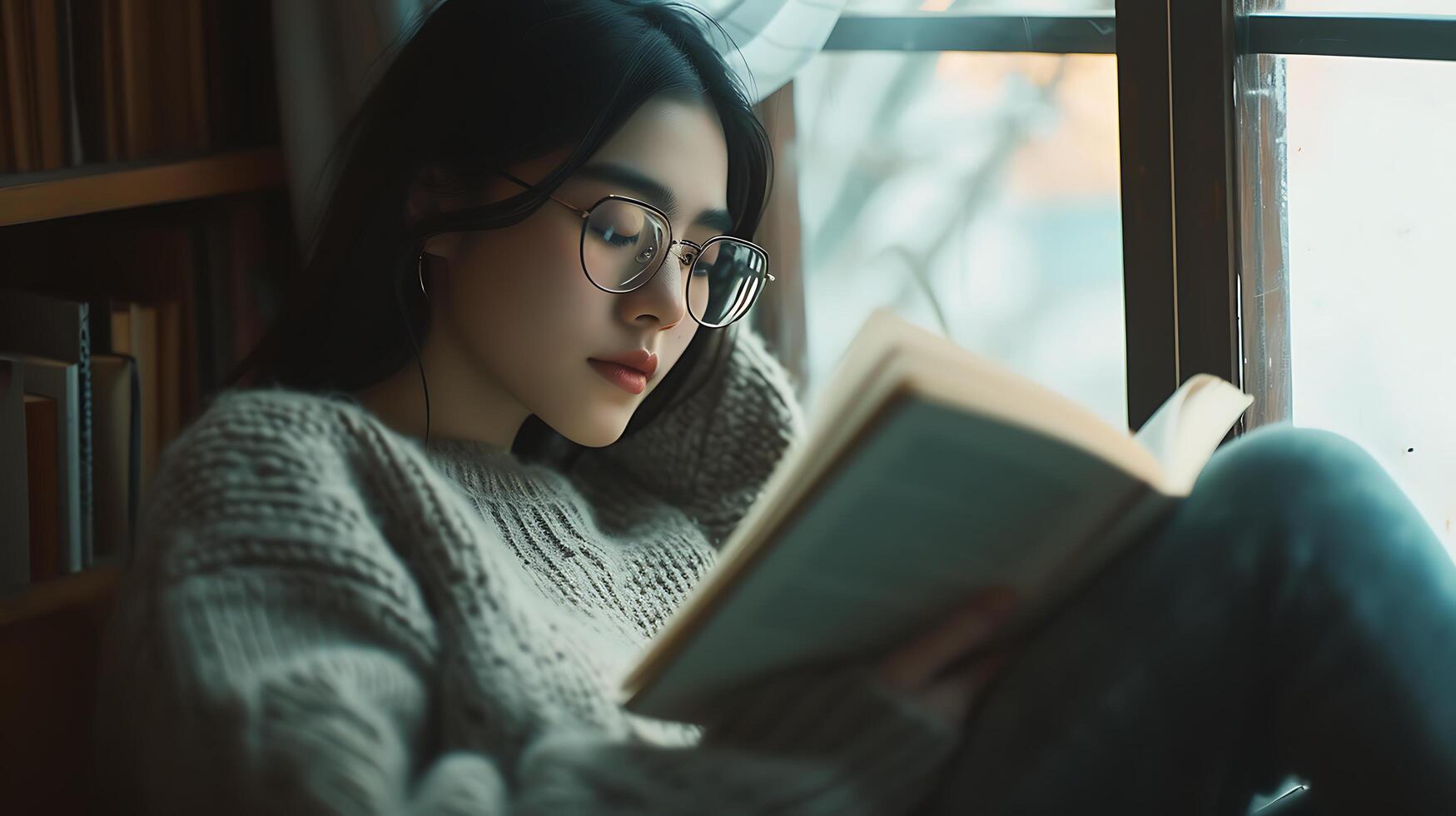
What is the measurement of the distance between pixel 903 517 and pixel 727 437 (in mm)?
527

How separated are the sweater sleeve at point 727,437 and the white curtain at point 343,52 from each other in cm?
35

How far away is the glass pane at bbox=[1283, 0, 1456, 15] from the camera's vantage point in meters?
1.04

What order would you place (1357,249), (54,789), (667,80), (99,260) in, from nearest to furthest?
(667,80) → (1357,249) → (54,789) → (99,260)

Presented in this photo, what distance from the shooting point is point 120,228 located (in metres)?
1.35

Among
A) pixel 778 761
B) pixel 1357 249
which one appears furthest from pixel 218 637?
pixel 1357 249

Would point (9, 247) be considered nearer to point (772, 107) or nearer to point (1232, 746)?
point (772, 107)

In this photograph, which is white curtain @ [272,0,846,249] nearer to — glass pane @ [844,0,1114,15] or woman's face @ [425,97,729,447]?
glass pane @ [844,0,1114,15]

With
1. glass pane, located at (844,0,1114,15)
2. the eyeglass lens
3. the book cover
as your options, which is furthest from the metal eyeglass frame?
the book cover

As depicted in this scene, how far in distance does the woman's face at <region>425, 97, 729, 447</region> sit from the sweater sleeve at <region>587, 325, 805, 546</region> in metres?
0.17

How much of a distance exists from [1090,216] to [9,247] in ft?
3.71

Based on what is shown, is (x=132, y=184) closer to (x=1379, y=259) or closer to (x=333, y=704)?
(x=333, y=704)

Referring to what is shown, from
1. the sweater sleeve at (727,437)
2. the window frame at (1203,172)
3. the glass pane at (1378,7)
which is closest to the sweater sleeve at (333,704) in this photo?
the sweater sleeve at (727,437)

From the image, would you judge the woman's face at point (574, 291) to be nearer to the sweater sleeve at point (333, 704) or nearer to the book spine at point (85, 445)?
the sweater sleeve at point (333, 704)

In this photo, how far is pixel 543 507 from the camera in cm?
102
